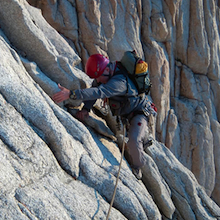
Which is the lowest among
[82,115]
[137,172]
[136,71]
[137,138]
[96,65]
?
[137,172]

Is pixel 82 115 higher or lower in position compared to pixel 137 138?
higher

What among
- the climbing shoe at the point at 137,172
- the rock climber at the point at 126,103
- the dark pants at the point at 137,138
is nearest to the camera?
the rock climber at the point at 126,103

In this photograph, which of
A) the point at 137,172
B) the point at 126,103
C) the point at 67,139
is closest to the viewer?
the point at 67,139

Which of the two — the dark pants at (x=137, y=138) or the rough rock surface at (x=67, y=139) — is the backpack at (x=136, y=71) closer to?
the dark pants at (x=137, y=138)

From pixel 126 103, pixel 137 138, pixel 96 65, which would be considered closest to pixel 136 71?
pixel 126 103

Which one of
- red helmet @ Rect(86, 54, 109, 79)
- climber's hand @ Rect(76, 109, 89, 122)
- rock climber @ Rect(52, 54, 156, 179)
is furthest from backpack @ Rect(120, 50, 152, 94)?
climber's hand @ Rect(76, 109, 89, 122)

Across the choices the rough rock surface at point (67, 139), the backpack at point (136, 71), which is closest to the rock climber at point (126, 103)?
the backpack at point (136, 71)

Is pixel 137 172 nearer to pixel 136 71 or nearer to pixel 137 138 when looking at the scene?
pixel 137 138

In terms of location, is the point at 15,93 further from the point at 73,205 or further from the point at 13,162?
the point at 73,205

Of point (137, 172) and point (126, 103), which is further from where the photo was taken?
point (137, 172)

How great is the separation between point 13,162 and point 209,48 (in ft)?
63.6

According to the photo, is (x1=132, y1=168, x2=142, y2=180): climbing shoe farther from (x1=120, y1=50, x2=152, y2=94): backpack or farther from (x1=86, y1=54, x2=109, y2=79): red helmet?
(x1=86, y1=54, x2=109, y2=79): red helmet

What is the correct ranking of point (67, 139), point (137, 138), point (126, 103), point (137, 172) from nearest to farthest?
point (67, 139) → point (137, 138) → point (126, 103) → point (137, 172)

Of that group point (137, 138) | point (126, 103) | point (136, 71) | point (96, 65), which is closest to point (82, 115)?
point (126, 103)
